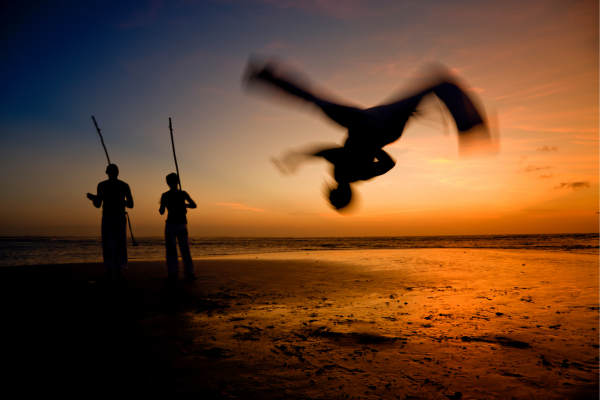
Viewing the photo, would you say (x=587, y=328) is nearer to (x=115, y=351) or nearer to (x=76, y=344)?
(x=115, y=351)

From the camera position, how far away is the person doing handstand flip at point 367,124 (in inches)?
60.1

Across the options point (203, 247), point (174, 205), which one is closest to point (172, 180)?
point (174, 205)

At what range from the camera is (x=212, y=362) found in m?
3.15

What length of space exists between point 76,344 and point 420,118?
410 centimetres

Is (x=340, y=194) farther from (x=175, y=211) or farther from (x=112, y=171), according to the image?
(x=112, y=171)

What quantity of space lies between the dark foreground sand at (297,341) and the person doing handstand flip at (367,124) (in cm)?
193

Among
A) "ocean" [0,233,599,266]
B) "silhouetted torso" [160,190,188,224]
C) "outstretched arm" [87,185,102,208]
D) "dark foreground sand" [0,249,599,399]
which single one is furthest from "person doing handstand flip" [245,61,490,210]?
"ocean" [0,233,599,266]

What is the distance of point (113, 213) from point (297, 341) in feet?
16.0

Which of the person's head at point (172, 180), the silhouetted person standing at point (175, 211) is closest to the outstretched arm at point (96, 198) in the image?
the silhouetted person standing at point (175, 211)

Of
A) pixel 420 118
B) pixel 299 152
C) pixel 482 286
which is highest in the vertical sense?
pixel 420 118

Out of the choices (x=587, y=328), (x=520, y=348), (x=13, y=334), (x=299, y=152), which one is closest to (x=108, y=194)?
(x=13, y=334)

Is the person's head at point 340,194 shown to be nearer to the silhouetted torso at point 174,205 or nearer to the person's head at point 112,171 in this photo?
the silhouetted torso at point 174,205

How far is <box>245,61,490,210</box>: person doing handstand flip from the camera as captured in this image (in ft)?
5.01

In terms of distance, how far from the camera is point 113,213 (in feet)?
21.7
